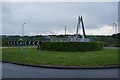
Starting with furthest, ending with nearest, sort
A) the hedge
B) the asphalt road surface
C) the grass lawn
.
→ 1. the hedge
2. the grass lawn
3. the asphalt road surface

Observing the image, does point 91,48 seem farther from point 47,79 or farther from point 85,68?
point 47,79

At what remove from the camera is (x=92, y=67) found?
10109 mm

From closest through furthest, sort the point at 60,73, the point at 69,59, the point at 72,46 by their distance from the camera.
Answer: the point at 60,73, the point at 69,59, the point at 72,46

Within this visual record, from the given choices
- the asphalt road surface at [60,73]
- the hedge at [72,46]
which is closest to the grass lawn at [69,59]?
the asphalt road surface at [60,73]

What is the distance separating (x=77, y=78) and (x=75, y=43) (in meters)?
14.9

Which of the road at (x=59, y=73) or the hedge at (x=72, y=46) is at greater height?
the hedge at (x=72, y=46)

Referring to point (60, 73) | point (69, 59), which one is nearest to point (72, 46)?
point (69, 59)

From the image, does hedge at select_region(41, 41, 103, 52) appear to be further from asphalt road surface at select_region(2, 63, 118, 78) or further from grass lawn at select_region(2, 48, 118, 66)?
asphalt road surface at select_region(2, 63, 118, 78)

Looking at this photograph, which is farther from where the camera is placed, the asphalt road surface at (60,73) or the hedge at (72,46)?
the hedge at (72,46)

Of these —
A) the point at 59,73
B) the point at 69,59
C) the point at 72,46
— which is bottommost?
the point at 59,73

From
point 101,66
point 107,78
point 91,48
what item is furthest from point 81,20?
point 107,78

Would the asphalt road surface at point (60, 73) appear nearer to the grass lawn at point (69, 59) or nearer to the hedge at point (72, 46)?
the grass lawn at point (69, 59)

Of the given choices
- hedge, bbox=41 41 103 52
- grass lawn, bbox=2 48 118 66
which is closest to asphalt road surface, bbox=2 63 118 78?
grass lawn, bbox=2 48 118 66

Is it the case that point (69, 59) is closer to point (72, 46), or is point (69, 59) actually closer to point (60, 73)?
point (60, 73)
